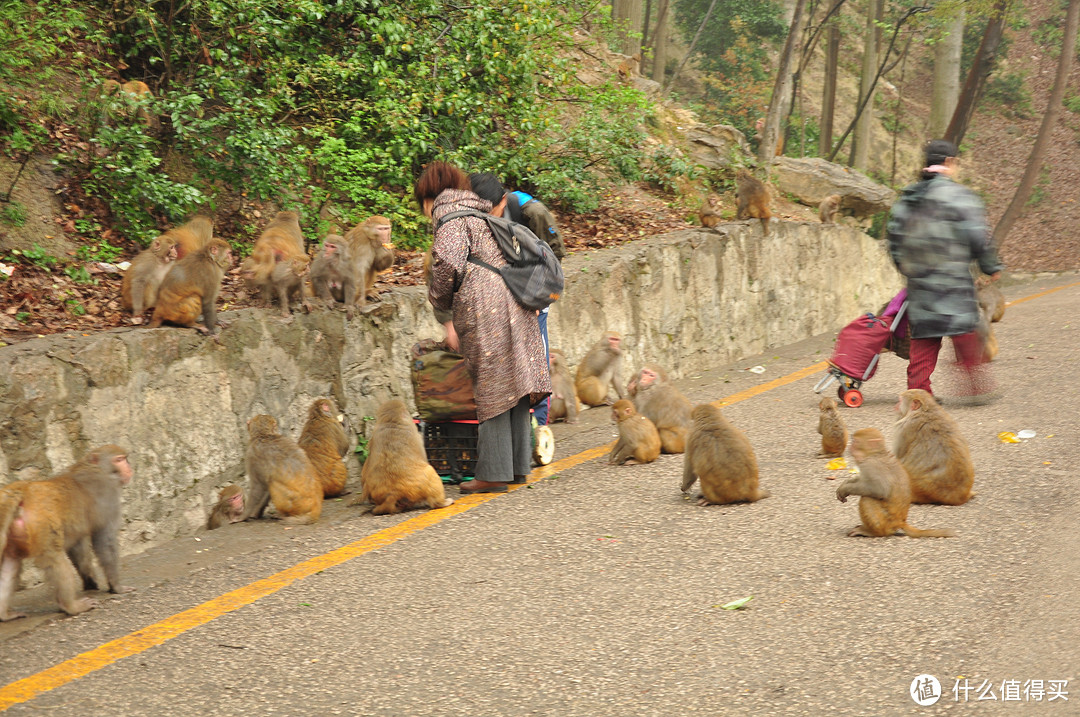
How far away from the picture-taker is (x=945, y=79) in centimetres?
2328

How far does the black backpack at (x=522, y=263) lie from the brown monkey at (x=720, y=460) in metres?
1.33

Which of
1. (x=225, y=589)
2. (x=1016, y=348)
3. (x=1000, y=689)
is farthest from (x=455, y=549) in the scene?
(x=1016, y=348)

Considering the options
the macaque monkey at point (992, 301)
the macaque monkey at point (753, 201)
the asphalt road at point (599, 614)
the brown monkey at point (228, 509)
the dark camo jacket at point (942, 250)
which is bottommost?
the asphalt road at point (599, 614)

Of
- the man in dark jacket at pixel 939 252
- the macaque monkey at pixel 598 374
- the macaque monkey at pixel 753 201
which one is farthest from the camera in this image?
the macaque monkey at pixel 753 201

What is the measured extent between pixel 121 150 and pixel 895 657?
759 cm

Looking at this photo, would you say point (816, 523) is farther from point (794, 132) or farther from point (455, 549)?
point (794, 132)

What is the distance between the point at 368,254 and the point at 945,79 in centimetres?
2009

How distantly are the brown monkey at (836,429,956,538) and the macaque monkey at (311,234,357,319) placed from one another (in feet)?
13.2

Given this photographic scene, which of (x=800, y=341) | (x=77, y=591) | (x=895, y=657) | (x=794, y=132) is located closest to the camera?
(x=895, y=657)

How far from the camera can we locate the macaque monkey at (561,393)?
8.60 m

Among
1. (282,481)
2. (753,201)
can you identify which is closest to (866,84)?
(753,201)

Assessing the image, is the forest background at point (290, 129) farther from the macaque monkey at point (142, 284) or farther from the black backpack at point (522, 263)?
the black backpack at point (522, 263)

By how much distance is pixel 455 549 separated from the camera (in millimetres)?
5414

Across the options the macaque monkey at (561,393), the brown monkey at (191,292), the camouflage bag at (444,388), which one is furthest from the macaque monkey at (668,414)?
the brown monkey at (191,292)
